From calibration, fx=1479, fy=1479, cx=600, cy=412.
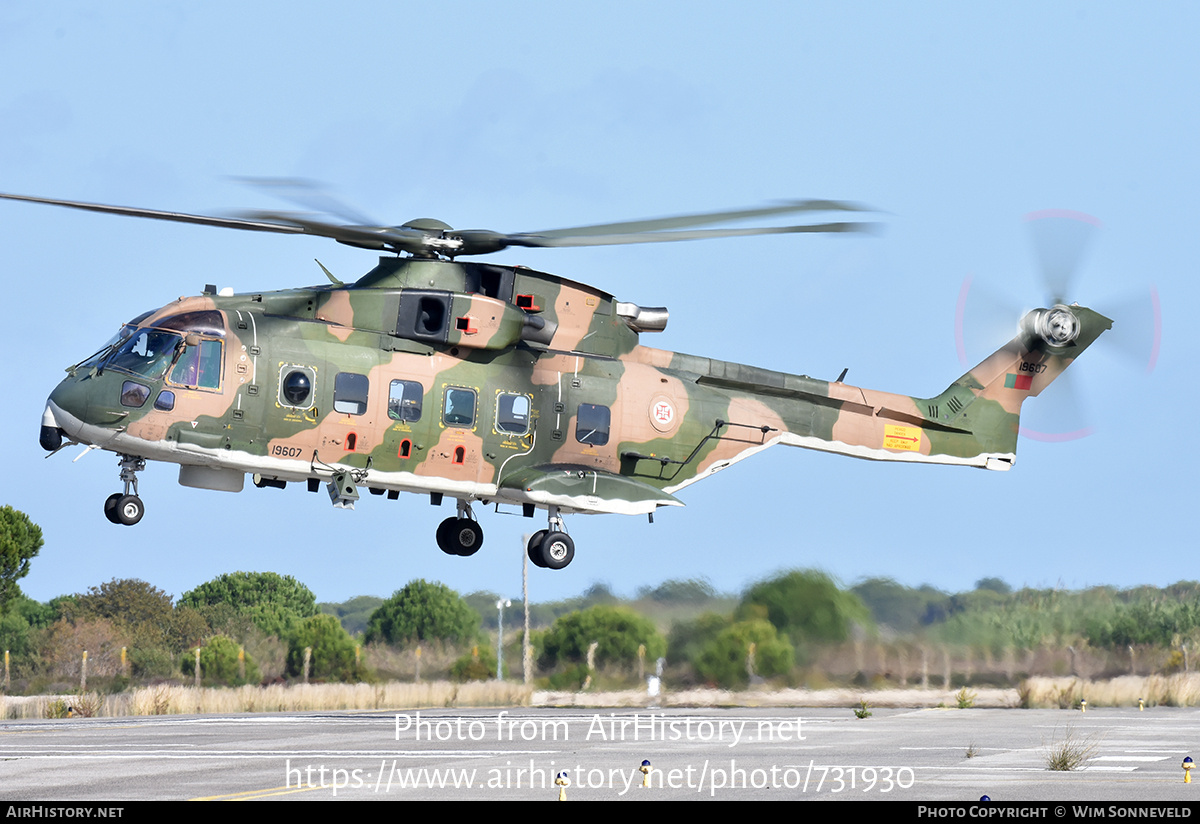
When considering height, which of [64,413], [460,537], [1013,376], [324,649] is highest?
[1013,376]

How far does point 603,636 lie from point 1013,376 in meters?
11.5

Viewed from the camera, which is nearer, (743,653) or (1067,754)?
(1067,754)

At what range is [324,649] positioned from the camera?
46625 mm

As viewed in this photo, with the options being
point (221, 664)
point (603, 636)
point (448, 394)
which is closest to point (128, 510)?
point (448, 394)

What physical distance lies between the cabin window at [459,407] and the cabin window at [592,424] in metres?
2.10

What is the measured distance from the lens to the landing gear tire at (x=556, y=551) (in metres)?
27.3

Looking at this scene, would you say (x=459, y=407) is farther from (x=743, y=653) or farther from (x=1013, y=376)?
(x=1013, y=376)

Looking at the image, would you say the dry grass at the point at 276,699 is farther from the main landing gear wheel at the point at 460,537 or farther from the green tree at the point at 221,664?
the main landing gear wheel at the point at 460,537

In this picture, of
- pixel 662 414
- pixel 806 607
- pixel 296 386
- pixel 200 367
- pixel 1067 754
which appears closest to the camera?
pixel 1067 754

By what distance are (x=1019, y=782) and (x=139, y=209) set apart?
15544 millimetres

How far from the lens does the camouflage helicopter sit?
24641 millimetres

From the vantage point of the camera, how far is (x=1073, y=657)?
37031mm

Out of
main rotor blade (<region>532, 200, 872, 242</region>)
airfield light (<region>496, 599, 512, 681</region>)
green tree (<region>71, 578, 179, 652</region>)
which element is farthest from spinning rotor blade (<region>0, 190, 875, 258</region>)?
green tree (<region>71, 578, 179, 652</region>)
